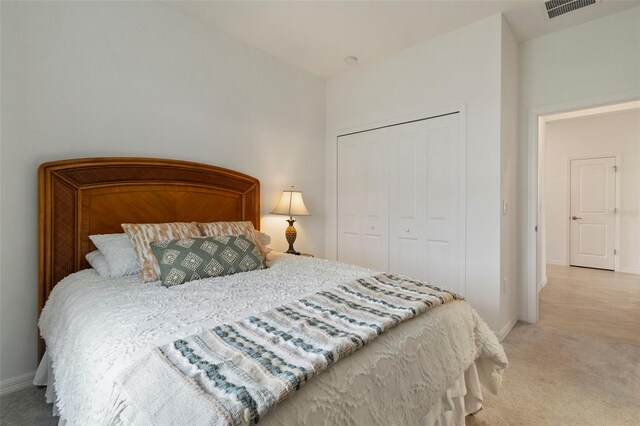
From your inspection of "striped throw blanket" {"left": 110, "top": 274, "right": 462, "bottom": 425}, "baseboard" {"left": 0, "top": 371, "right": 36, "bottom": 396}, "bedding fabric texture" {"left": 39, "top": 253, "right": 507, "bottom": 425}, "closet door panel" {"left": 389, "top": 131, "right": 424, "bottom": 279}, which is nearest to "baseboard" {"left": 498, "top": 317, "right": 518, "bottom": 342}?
"closet door panel" {"left": 389, "top": 131, "right": 424, "bottom": 279}

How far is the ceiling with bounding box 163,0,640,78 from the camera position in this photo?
251 centimetres

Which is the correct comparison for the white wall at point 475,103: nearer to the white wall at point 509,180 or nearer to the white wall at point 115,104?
the white wall at point 509,180

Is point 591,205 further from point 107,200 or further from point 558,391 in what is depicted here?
point 107,200

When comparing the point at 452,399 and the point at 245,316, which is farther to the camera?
the point at 452,399

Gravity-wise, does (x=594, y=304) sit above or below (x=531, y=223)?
below

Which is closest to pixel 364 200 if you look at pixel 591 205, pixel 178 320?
pixel 178 320

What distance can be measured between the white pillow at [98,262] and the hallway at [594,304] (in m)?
3.72

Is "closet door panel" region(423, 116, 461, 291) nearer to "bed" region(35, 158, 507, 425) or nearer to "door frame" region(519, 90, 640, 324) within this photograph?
"door frame" region(519, 90, 640, 324)

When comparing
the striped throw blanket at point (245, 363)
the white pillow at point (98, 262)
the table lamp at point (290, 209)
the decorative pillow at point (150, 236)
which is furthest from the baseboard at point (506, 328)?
the white pillow at point (98, 262)

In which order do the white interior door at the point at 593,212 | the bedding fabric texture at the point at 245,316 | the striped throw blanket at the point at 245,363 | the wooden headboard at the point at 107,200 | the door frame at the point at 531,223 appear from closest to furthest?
1. the striped throw blanket at the point at 245,363
2. the bedding fabric texture at the point at 245,316
3. the wooden headboard at the point at 107,200
4. the door frame at the point at 531,223
5. the white interior door at the point at 593,212

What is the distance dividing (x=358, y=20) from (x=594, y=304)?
159 inches

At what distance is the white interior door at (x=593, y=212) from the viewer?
5344 mm

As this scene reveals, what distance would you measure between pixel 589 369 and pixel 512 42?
2800 mm

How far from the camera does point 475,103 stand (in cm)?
275
